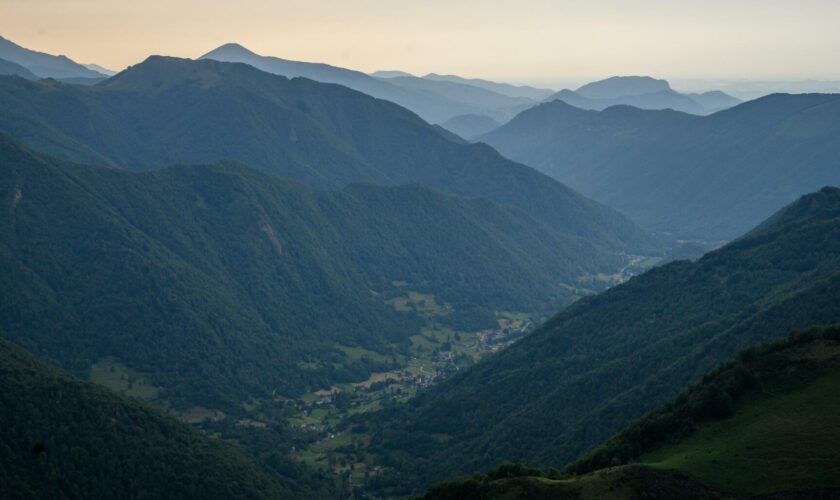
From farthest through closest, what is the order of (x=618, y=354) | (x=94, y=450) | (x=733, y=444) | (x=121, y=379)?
1. (x=121, y=379)
2. (x=618, y=354)
3. (x=94, y=450)
4. (x=733, y=444)

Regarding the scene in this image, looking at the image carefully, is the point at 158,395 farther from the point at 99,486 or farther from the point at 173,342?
the point at 99,486

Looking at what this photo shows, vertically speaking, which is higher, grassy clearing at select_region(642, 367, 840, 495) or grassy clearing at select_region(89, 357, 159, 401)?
grassy clearing at select_region(642, 367, 840, 495)

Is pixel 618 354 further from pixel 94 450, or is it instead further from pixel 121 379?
pixel 121 379

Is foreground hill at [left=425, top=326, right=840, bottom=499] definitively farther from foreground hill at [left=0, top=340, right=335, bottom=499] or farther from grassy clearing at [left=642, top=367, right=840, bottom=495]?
foreground hill at [left=0, top=340, right=335, bottom=499]

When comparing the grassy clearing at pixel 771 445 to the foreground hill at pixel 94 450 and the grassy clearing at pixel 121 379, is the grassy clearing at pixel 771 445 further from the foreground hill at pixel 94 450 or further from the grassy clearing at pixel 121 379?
the grassy clearing at pixel 121 379

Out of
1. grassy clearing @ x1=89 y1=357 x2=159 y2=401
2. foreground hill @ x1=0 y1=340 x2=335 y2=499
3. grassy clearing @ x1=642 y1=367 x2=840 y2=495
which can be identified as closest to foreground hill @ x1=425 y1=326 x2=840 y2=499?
grassy clearing @ x1=642 y1=367 x2=840 y2=495

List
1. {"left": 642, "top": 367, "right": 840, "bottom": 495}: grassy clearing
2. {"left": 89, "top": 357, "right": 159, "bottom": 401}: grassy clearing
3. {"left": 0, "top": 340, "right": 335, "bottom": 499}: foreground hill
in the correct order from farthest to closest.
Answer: {"left": 89, "top": 357, "right": 159, "bottom": 401}: grassy clearing → {"left": 0, "top": 340, "right": 335, "bottom": 499}: foreground hill → {"left": 642, "top": 367, "right": 840, "bottom": 495}: grassy clearing

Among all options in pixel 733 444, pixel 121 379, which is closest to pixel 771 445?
pixel 733 444
